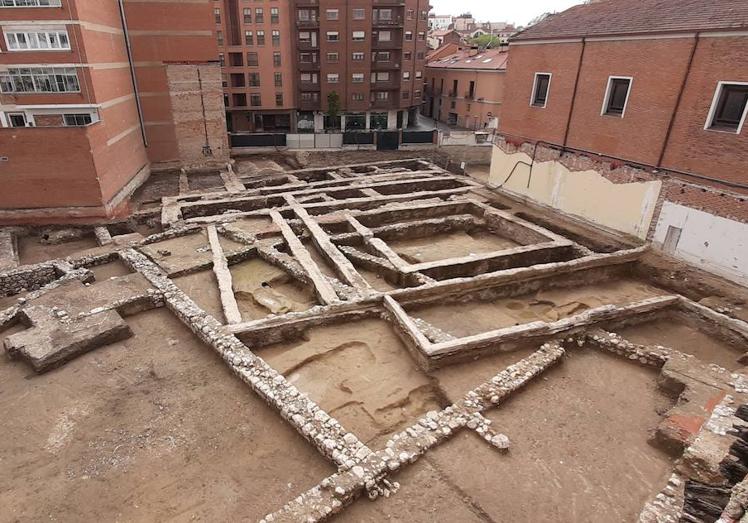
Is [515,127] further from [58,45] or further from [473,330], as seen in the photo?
[58,45]

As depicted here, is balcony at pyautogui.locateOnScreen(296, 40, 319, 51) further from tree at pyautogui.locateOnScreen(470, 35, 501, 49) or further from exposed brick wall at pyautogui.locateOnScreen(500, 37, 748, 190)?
tree at pyautogui.locateOnScreen(470, 35, 501, 49)

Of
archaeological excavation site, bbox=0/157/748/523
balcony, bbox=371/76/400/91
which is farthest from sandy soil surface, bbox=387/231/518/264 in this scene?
balcony, bbox=371/76/400/91

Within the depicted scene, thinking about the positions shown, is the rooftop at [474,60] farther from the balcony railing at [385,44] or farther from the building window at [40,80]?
the building window at [40,80]

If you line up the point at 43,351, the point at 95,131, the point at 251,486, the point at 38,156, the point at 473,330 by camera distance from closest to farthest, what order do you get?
the point at 251,486 < the point at 43,351 < the point at 473,330 < the point at 38,156 < the point at 95,131

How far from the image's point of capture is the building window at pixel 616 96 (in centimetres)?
1612

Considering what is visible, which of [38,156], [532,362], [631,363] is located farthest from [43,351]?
[631,363]

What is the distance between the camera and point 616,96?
54.4 ft

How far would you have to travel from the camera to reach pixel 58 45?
18203mm

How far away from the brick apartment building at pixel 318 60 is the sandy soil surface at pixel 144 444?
115ft

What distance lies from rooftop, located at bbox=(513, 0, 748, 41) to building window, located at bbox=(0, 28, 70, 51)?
20065 mm

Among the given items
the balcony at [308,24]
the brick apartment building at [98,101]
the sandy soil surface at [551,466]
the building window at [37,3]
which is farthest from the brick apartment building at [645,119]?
the balcony at [308,24]

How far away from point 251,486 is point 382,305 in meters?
5.76

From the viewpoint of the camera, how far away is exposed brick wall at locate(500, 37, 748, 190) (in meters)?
13.2

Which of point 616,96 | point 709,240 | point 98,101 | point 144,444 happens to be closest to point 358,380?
point 144,444
